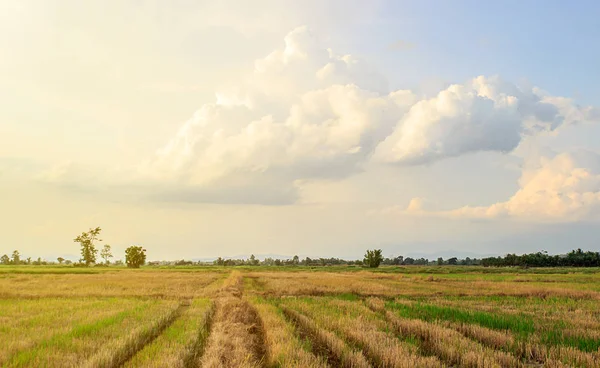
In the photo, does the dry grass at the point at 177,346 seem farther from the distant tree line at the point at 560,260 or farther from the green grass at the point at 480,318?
the distant tree line at the point at 560,260

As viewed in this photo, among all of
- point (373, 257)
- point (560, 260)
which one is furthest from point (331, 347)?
point (560, 260)

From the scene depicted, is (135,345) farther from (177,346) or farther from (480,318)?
(480,318)

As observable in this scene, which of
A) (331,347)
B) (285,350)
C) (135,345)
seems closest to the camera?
(285,350)

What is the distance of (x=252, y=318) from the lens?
17734mm

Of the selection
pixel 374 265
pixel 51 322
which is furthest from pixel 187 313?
pixel 374 265

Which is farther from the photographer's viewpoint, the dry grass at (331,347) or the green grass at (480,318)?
the green grass at (480,318)

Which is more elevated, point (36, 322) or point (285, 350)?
point (285, 350)

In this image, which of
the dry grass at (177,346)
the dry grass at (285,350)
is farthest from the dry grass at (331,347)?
the dry grass at (177,346)

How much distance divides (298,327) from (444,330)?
5.16 meters

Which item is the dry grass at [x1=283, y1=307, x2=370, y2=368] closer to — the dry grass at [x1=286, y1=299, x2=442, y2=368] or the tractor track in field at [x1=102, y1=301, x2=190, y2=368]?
the dry grass at [x1=286, y1=299, x2=442, y2=368]

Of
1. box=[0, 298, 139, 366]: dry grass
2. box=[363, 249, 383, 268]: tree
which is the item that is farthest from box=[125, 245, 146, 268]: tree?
box=[0, 298, 139, 366]: dry grass

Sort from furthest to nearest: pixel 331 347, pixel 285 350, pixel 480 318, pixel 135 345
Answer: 1. pixel 480 318
2. pixel 135 345
3. pixel 331 347
4. pixel 285 350

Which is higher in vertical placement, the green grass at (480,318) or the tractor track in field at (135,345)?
the tractor track in field at (135,345)

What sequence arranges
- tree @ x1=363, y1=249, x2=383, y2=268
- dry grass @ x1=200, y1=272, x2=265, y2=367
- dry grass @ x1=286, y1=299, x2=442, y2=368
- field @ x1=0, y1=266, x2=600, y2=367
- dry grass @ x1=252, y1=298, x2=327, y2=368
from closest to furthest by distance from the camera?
dry grass @ x1=252, y1=298, x2=327, y2=368 < dry grass @ x1=286, y1=299, x2=442, y2=368 < dry grass @ x1=200, y1=272, x2=265, y2=367 < field @ x1=0, y1=266, x2=600, y2=367 < tree @ x1=363, y1=249, x2=383, y2=268
